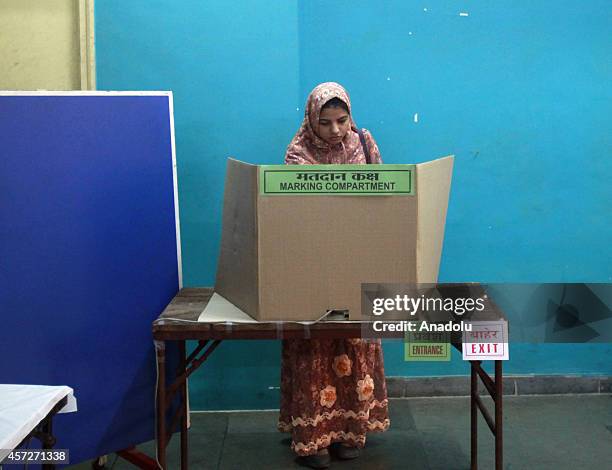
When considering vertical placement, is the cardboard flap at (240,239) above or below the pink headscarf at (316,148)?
below

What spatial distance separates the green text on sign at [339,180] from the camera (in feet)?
7.59

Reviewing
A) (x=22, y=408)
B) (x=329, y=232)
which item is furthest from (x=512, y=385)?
(x=22, y=408)

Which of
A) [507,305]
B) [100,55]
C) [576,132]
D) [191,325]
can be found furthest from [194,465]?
[576,132]

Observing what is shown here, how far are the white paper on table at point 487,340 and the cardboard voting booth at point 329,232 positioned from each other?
0.26m

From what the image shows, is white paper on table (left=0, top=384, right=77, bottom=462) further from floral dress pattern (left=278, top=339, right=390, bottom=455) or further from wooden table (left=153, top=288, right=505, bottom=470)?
floral dress pattern (left=278, top=339, right=390, bottom=455)

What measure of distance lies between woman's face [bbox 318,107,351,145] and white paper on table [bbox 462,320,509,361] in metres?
0.86

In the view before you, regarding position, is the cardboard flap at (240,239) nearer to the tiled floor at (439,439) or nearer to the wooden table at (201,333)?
the wooden table at (201,333)

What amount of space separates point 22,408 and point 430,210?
1270 millimetres

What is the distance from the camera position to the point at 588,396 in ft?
12.1

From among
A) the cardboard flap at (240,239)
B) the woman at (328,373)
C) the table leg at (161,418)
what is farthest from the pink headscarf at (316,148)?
the table leg at (161,418)

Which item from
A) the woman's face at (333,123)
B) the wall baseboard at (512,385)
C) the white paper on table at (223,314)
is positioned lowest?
the wall baseboard at (512,385)

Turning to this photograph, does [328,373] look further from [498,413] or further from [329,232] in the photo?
[329,232]

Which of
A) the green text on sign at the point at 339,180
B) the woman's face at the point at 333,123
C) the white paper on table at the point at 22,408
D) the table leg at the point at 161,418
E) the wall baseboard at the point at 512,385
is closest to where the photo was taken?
the white paper on table at the point at 22,408

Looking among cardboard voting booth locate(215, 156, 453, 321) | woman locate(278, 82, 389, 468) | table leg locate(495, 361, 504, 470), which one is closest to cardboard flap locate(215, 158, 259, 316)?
cardboard voting booth locate(215, 156, 453, 321)
